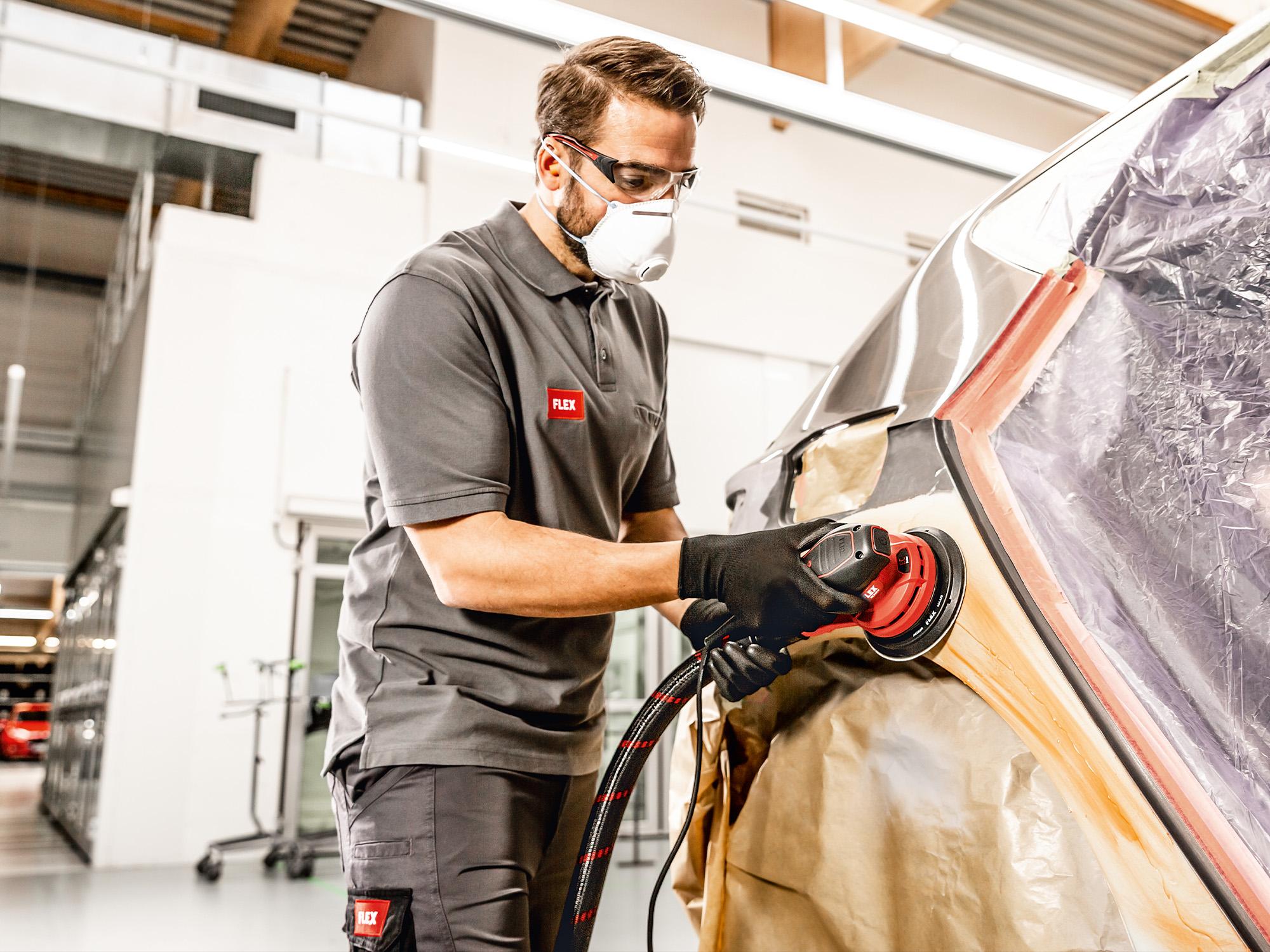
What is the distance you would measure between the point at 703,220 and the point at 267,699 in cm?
418

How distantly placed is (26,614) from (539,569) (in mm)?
24202

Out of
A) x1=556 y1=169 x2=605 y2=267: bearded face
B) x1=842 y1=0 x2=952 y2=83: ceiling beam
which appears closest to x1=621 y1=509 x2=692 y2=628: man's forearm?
x1=556 y1=169 x2=605 y2=267: bearded face

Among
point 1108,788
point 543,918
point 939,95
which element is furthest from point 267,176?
point 1108,788

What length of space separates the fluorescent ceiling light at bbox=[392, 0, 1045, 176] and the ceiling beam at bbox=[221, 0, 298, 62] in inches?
154

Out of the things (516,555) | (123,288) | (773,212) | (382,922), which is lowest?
(382,922)

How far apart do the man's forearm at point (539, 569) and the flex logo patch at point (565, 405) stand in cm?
16

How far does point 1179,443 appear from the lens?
839 millimetres

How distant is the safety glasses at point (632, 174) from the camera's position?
124 centimetres

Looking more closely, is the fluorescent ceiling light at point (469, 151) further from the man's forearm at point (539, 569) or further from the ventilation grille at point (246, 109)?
the man's forearm at point (539, 569)

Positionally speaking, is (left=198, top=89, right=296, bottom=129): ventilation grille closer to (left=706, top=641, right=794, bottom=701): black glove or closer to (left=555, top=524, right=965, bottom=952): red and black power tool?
(left=706, top=641, right=794, bottom=701): black glove

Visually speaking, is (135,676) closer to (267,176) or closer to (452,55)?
(267,176)

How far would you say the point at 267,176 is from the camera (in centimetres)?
607

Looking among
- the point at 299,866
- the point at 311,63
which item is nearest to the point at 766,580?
the point at 299,866

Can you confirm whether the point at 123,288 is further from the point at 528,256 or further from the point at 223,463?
the point at 528,256
